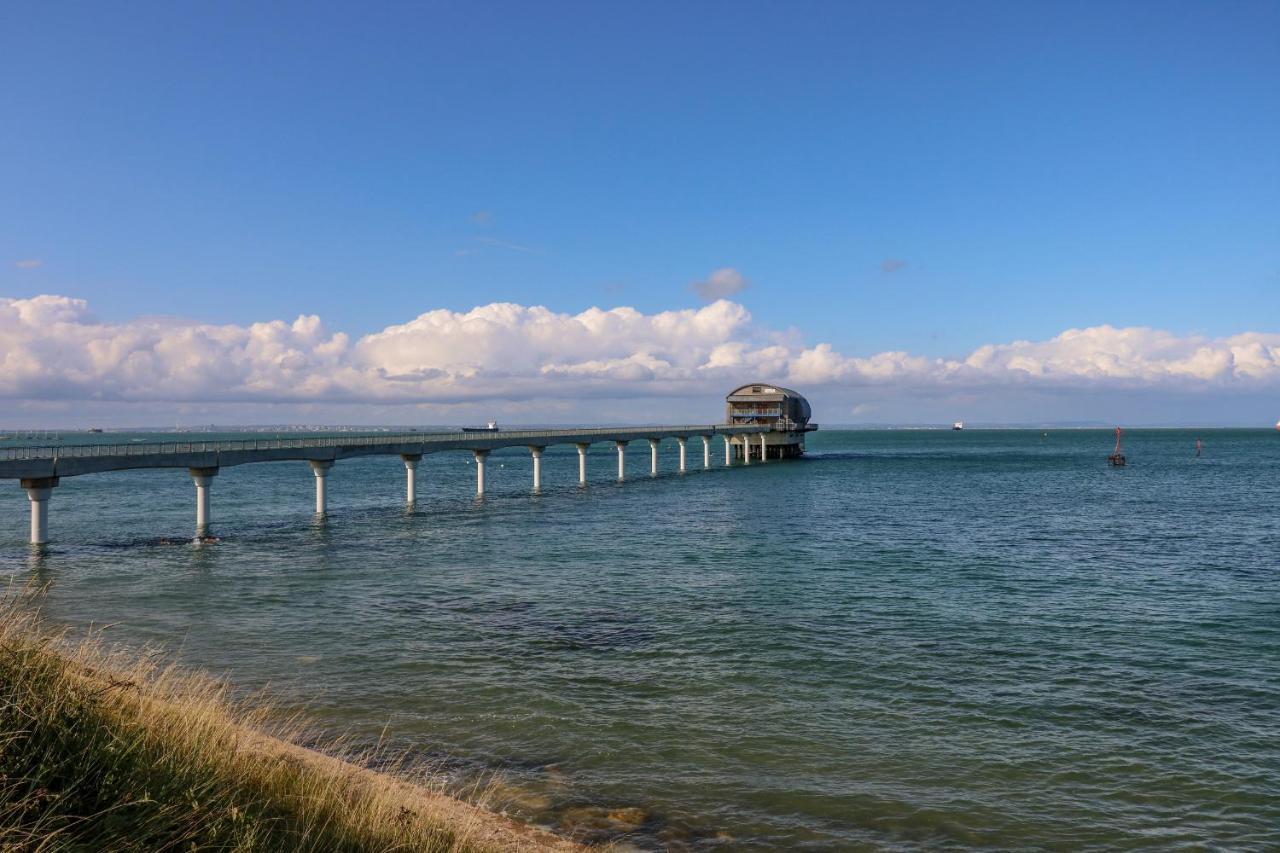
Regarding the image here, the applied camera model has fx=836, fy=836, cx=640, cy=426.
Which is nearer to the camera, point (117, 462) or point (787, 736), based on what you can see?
point (787, 736)

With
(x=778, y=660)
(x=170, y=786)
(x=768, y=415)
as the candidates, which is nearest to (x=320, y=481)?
(x=778, y=660)

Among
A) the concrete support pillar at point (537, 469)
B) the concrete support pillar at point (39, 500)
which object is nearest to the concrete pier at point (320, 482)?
the concrete support pillar at point (39, 500)

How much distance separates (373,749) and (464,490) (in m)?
77.6

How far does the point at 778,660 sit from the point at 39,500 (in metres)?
41.0

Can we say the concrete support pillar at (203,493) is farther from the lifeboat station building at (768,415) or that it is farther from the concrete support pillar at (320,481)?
the lifeboat station building at (768,415)

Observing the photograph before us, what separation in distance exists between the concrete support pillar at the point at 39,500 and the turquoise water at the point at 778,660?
1.93 meters

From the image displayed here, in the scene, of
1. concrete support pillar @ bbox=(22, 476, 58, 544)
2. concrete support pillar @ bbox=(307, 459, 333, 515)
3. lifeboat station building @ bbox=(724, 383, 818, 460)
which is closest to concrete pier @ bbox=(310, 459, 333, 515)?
concrete support pillar @ bbox=(307, 459, 333, 515)

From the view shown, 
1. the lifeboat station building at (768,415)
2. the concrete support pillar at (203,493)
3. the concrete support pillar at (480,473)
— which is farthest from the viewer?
the lifeboat station building at (768,415)

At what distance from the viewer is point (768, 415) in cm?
13938

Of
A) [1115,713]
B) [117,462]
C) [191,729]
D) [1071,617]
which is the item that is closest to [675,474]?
[117,462]

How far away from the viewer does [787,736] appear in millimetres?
15789

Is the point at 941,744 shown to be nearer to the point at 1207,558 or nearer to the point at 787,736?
the point at 787,736

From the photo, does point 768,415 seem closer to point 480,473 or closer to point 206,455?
point 480,473

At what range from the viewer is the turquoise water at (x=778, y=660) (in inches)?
514
